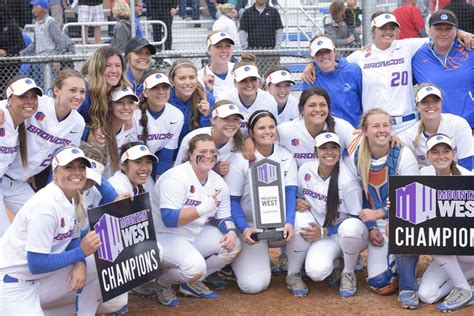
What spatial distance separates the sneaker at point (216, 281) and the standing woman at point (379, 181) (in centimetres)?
121

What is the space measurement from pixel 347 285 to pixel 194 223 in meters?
1.30

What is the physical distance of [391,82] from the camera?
7555mm

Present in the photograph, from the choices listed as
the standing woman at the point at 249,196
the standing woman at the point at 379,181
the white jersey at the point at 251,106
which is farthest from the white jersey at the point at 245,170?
the standing woman at the point at 379,181

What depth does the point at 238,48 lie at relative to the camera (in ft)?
36.8

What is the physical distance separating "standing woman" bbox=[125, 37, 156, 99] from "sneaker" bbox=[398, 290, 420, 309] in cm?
266

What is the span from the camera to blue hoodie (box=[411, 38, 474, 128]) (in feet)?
24.4

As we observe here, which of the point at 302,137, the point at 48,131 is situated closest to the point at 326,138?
the point at 302,137

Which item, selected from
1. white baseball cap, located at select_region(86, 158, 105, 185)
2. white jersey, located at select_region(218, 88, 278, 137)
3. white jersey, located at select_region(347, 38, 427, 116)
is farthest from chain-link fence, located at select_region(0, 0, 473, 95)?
white baseball cap, located at select_region(86, 158, 105, 185)

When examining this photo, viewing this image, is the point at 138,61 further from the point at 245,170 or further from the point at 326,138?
the point at 326,138

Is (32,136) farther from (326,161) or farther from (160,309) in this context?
(326,161)

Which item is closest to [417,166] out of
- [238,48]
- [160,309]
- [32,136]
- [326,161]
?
[326,161]

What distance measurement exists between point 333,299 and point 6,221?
8.51ft

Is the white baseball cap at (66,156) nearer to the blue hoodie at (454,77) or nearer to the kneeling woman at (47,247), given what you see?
the kneeling woman at (47,247)

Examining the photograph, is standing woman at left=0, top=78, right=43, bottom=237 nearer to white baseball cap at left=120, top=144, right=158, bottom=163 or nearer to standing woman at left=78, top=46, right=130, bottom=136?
standing woman at left=78, top=46, right=130, bottom=136
